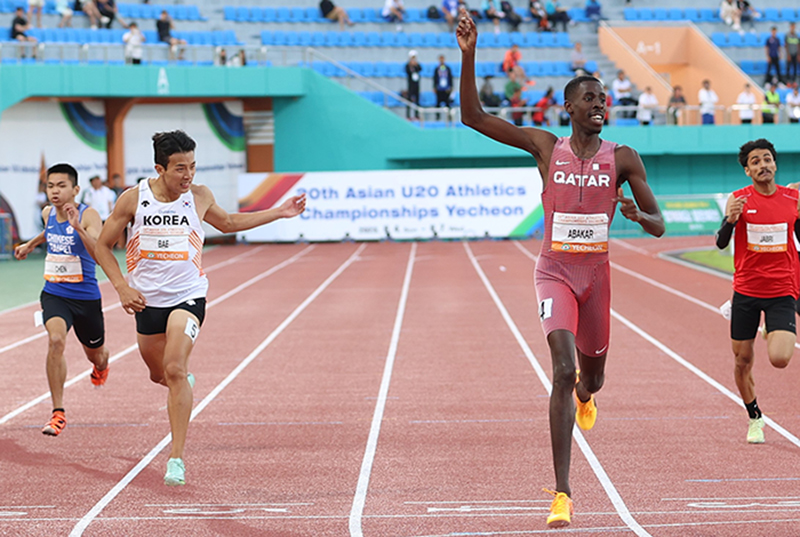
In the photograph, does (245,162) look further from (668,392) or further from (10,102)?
(668,392)

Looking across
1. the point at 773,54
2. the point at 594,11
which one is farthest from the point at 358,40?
the point at 773,54

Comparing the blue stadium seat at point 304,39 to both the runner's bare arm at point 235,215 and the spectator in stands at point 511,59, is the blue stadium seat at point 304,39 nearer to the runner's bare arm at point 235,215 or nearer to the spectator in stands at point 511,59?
the spectator in stands at point 511,59

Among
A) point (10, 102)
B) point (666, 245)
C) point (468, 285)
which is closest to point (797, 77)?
point (666, 245)

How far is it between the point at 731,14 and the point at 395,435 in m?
32.8

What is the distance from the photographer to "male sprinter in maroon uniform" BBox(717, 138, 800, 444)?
22.0 feet

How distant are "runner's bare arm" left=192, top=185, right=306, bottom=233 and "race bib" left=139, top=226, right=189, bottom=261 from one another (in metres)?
0.23

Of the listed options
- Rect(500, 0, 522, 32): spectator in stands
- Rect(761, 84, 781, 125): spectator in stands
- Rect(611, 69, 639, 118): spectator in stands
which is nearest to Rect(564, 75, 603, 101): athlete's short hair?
Rect(611, 69, 639, 118): spectator in stands

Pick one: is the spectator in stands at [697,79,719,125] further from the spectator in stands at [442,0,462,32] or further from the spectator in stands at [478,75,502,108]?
the spectator in stands at [442,0,462,32]

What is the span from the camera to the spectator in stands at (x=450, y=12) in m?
34.0

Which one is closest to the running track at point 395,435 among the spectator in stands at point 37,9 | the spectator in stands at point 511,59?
the spectator in stands at point 37,9

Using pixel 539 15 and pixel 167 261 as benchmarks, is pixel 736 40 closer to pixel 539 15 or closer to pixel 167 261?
pixel 539 15

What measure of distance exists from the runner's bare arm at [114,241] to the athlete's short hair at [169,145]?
0.94ft

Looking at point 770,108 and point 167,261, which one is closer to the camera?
point 167,261

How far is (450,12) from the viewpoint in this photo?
34.1 metres
